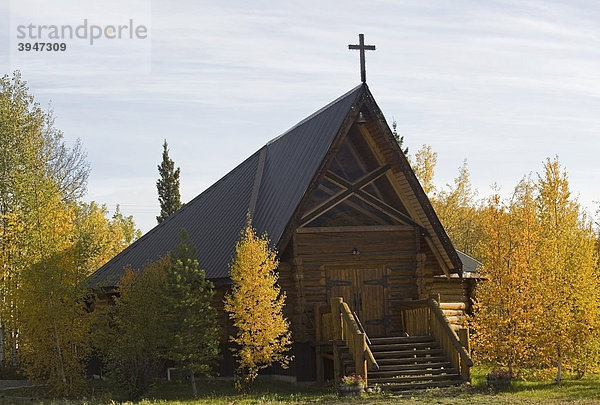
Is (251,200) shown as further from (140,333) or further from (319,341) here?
(140,333)

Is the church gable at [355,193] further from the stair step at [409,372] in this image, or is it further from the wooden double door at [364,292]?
the stair step at [409,372]

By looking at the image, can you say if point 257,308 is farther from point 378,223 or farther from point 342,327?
point 378,223

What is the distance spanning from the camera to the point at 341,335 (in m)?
22.4

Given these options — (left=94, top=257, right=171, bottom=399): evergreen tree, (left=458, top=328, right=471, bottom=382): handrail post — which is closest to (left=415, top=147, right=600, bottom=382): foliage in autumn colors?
(left=458, top=328, right=471, bottom=382): handrail post

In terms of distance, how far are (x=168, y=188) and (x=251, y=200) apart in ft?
123

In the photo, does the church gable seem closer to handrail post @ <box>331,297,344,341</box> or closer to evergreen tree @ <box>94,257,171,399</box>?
handrail post @ <box>331,297,344,341</box>

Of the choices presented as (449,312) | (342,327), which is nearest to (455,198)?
(449,312)

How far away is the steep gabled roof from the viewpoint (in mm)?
23828

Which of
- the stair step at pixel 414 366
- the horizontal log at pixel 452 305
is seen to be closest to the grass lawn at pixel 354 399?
the stair step at pixel 414 366

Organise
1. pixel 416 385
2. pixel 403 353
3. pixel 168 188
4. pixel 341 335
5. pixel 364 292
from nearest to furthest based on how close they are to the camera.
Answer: pixel 416 385
pixel 341 335
pixel 403 353
pixel 364 292
pixel 168 188

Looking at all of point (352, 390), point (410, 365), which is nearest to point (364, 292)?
point (410, 365)

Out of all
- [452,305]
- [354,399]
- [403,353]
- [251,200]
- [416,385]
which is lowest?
[354,399]

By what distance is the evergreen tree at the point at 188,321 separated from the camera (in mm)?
21859

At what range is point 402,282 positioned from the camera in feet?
84.7
